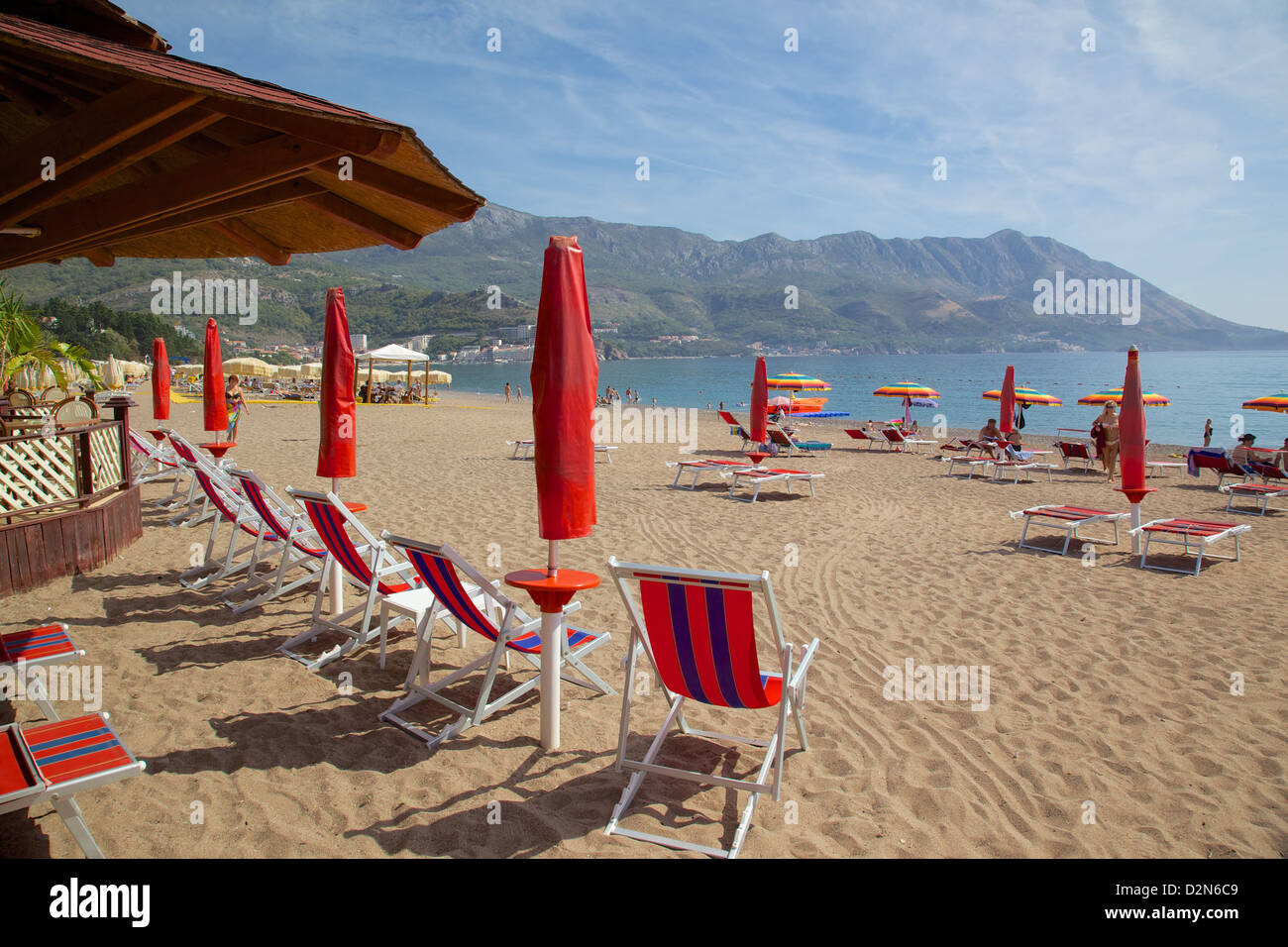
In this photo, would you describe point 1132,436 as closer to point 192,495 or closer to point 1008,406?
point 1008,406

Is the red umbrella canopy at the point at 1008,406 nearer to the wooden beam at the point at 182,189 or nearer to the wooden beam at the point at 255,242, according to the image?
the wooden beam at the point at 255,242

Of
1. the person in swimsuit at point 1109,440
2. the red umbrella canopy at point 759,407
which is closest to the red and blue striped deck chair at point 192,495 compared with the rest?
the red umbrella canopy at point 759,407

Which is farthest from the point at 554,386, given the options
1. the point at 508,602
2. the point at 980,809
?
the point at 980,809

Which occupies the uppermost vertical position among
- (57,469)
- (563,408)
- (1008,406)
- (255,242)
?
(255,242)

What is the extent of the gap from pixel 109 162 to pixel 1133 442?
7571 mm

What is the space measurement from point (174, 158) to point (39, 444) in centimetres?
342

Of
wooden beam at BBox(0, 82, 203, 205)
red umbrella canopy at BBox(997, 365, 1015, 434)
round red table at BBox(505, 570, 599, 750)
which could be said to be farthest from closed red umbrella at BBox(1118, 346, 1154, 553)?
red umbrella canopy at BBox(997, 365, 1015, 434)

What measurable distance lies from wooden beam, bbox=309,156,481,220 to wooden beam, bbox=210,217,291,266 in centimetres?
138

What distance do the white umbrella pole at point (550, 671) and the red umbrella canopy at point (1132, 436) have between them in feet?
18.9

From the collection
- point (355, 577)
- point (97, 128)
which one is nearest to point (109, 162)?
point (97, 128)

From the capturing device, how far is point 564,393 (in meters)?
2.96

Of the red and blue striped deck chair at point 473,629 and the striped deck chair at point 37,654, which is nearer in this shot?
the striped deck chair at point 37,654

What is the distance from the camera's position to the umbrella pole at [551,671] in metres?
3.23
